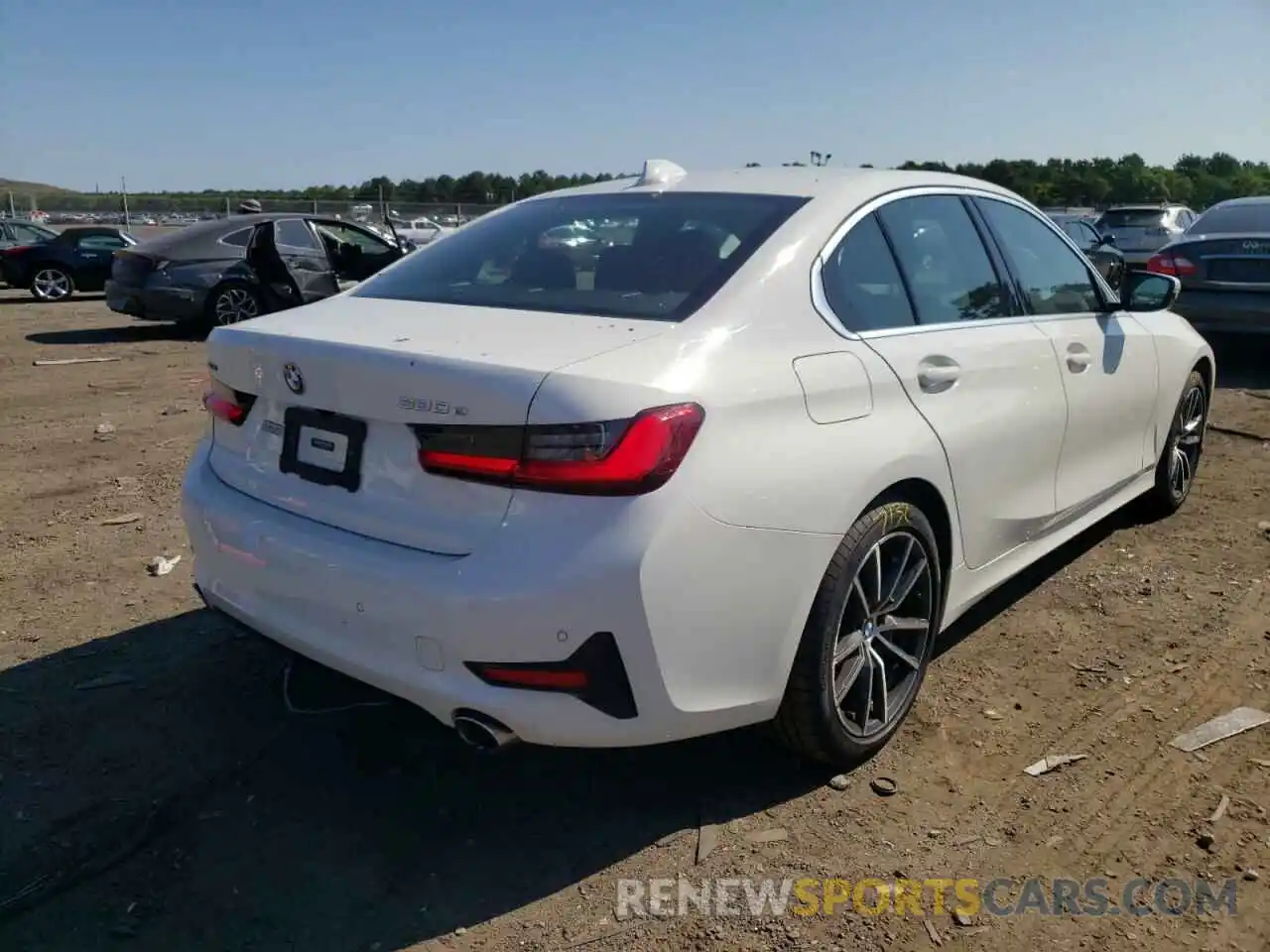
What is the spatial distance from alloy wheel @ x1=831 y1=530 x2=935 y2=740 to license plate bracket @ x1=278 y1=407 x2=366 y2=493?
4.33 feet

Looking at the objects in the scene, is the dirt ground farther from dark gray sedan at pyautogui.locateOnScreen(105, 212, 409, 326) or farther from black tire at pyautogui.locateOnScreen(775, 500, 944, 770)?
dark gray sedan at pyautogui.locateOnScreen(105, 212, 409, 326)

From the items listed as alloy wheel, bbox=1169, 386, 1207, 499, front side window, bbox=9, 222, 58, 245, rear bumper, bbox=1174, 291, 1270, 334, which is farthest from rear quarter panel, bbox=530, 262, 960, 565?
front side window, bbox=9, 222, 58, 245

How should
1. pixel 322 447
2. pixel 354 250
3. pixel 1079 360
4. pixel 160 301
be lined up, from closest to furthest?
pixel 322 447
pixel 1079 360
pixel 160 301
pixel 354 250

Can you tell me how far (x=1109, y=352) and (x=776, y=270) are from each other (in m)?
2.14

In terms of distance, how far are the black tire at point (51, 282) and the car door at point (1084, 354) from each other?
720 inches

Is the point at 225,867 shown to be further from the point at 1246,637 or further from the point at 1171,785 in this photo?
the point at 1246,637

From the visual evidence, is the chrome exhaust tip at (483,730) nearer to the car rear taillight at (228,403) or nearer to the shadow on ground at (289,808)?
the shadow on ground at (289,808)

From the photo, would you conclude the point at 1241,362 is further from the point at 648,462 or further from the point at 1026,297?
the point at 648,462

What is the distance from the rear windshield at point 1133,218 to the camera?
19.2 meters

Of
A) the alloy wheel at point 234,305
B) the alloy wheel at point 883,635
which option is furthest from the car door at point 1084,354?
the alloy wheel at point 234,305

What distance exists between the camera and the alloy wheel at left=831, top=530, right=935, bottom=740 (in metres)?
2.97

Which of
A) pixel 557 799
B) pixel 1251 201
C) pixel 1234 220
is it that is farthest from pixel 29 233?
pixel 557 799

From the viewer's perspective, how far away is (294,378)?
277 centimetres

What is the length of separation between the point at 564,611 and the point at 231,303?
1144cm
